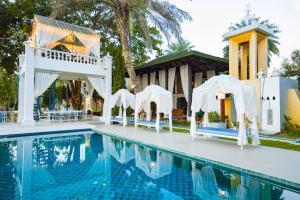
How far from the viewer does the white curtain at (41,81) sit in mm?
13984

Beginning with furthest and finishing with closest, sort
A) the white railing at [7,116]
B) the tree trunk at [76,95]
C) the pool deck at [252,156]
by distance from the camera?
the tree trunk at [76,95] → the white railing at [7,116] → the pool deck at [252,156]

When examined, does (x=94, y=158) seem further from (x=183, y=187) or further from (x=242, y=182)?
(x=242, y=182)

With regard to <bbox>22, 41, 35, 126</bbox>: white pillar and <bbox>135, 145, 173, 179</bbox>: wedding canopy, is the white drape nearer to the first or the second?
<bbox>22, 41, 35, 126</bbox>: white pillar

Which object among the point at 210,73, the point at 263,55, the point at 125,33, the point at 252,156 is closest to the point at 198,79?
the point at 210,73

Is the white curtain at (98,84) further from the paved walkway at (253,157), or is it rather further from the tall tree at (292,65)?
the tall tree at (292,65)

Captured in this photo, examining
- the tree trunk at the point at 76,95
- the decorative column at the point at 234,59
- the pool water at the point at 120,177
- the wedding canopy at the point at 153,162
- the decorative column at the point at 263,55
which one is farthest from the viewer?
the tree trunk at the point at 76,95

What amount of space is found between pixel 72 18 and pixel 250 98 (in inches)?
694

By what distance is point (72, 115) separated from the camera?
1753 cm

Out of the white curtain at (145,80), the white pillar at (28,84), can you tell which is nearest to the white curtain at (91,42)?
the white pillar at (28,84)

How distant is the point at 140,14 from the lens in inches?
562

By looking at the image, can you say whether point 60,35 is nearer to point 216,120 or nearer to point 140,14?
point 140,14

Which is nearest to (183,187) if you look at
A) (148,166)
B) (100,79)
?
(148,166)

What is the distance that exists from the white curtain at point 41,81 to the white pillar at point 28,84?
402mm

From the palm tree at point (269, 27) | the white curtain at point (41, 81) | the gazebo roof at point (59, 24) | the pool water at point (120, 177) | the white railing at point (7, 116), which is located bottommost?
the pool water at point (120, 177)
